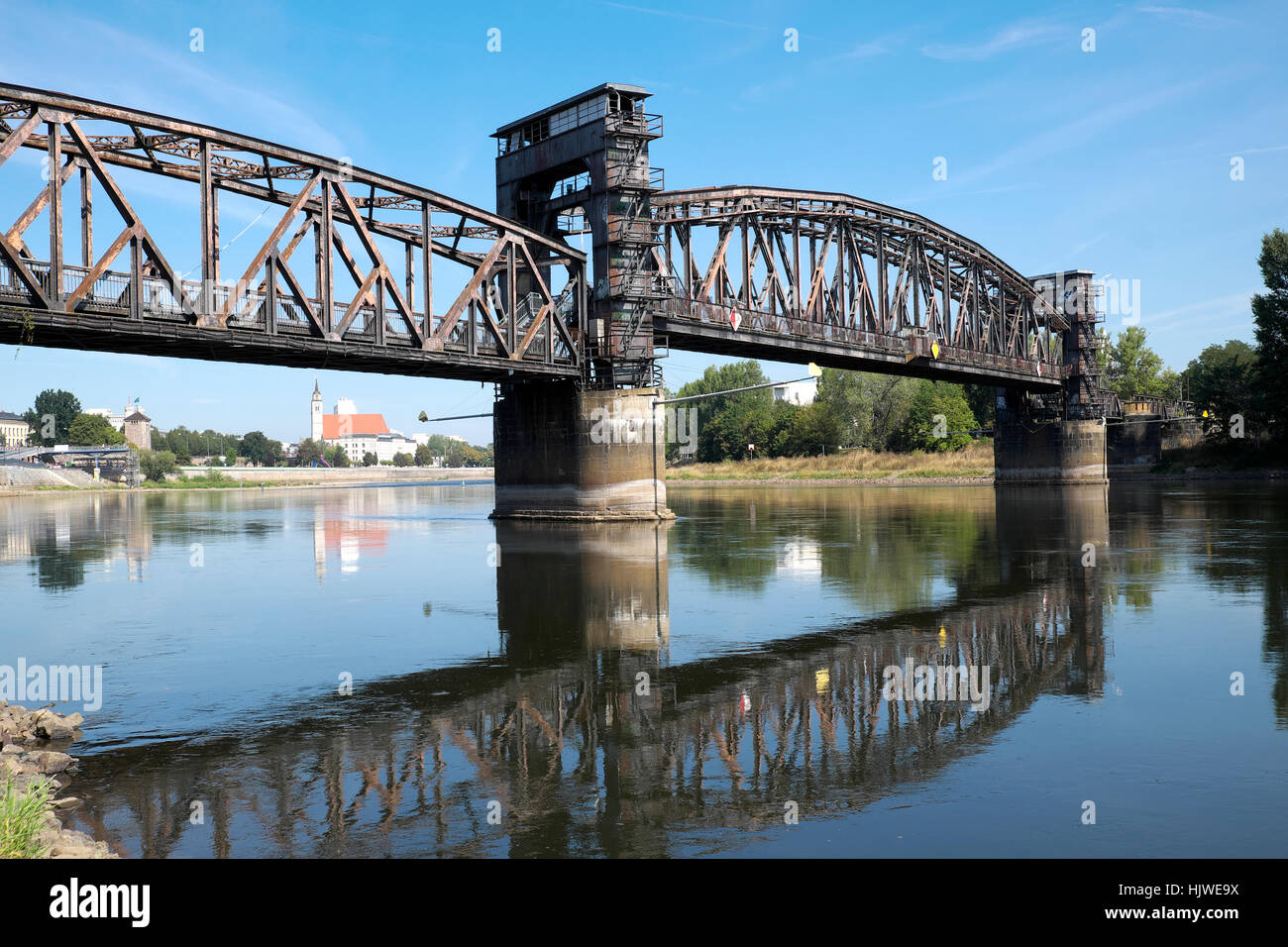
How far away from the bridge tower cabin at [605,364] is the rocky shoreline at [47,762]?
114ft

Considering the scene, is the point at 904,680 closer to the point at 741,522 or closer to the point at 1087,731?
the point at 1087,731

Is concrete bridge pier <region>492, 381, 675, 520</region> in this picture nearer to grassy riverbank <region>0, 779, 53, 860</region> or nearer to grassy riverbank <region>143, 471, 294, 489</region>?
grassy riverbank <region>0, 779, 53, 860</region>

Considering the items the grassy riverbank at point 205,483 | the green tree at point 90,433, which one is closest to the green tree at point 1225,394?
the grassy riverbank at point 205,483

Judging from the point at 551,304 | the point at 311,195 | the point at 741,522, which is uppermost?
the point at 311,195

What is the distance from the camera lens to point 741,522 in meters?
49.7

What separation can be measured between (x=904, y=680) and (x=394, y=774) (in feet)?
22.7

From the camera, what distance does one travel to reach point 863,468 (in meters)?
Result: 126

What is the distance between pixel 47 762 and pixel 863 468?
397 feet

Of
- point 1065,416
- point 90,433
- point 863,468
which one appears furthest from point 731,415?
point 90,433

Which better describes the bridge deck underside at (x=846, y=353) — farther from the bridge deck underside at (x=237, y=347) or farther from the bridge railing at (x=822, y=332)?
the bridge deck underside at (x=237, y=347)

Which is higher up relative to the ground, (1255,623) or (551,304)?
(551,304)

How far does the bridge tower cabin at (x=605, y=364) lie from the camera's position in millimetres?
46438
